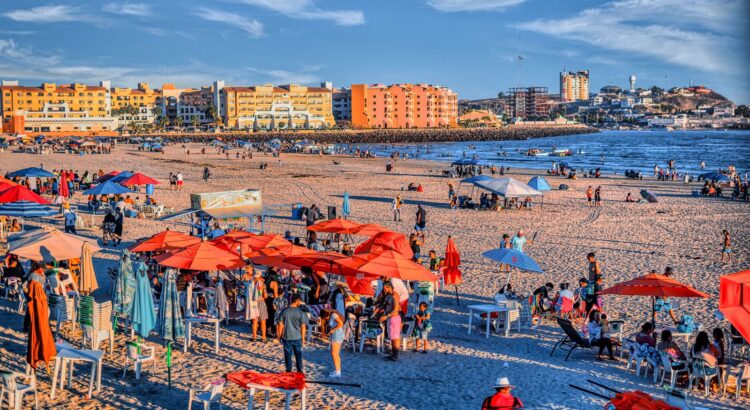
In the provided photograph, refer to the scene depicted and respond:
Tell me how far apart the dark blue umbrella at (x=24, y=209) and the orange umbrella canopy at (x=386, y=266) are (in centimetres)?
893

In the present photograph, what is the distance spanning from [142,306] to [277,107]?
428 ft

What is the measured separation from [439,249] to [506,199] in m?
8.93

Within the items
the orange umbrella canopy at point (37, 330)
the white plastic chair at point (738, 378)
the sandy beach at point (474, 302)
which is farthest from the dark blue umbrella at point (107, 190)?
the white plastic chair at point (738, 378)

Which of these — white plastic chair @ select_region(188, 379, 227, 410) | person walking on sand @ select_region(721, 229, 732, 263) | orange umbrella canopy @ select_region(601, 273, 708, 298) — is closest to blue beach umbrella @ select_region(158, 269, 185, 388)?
white plastic chair @ select_region(188, 379, 227, 410)

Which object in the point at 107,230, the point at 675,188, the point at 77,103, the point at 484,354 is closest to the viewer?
the point at 484,354

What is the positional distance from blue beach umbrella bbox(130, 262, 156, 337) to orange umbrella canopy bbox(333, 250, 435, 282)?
2.66 metres

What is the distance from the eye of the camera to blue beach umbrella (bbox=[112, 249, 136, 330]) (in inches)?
367

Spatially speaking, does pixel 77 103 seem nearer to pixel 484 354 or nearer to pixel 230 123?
pixel 230 123

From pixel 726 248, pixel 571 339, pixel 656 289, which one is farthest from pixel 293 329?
pixel 726 248

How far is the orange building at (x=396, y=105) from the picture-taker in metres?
143

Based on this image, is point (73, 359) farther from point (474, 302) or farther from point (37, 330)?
point (474, 302)

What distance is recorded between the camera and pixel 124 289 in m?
9.46

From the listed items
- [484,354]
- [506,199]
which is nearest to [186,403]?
[484,354]

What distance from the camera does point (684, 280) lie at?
14.1 meters
